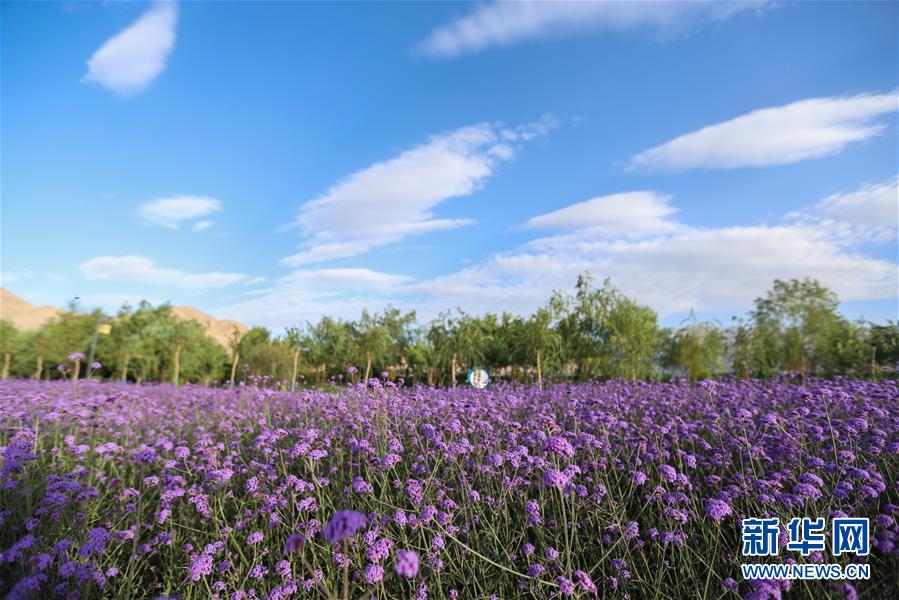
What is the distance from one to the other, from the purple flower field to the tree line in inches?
399

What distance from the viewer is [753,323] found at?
2109 cm

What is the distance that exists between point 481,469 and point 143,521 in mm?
3115

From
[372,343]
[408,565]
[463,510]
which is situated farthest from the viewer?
[372,343]

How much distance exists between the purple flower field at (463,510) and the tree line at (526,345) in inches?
399

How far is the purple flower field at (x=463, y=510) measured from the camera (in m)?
3.00

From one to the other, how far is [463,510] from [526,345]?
15386 millimetres

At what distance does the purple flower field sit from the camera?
9.84 feet

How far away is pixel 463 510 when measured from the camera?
11.7 feet

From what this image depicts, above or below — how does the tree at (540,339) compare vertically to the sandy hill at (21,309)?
below

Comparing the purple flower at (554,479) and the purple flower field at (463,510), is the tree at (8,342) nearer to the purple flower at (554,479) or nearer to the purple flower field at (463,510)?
the purple flower field at (463,510)

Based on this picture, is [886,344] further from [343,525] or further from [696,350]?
[343,525]

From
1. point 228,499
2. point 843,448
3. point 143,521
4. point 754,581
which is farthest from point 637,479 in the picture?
point 143,521

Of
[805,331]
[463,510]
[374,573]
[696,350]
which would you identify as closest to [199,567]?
[374,573]

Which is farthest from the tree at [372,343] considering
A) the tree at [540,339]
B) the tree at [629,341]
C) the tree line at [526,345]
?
the tree at [629,341]
